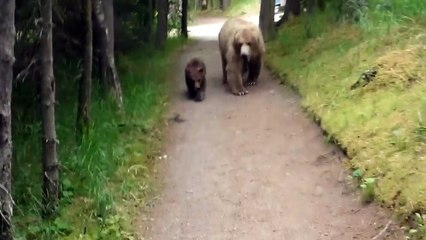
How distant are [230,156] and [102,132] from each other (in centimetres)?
170

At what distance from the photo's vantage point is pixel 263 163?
8828 millimetres

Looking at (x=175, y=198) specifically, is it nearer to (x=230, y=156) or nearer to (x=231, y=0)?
(x=230, y=156)

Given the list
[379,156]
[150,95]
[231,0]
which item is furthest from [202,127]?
[231,0]

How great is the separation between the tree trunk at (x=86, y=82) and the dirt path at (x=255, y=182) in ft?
3.74

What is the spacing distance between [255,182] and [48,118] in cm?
252

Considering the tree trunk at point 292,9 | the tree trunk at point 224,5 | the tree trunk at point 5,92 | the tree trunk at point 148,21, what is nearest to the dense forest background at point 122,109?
the tree trunk at point 5,92

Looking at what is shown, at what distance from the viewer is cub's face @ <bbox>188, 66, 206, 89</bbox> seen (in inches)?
496

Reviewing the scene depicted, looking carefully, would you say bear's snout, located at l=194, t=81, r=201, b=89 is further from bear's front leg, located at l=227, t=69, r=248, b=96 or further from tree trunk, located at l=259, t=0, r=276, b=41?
tree trunk, located at l=259, t=0, r=276, b=41

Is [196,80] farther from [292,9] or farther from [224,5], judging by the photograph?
[224,5]

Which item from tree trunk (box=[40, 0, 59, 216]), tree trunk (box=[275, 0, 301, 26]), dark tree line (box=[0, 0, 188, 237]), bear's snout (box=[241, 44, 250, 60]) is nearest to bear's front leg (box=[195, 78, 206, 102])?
bear's snout (box=[241, 44, 250, 60])

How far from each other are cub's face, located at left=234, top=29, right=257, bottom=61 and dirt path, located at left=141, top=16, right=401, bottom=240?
118 centimetres

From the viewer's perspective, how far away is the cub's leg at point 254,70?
13.1 meters

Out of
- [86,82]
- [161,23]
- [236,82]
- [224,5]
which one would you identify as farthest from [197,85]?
[224,5]

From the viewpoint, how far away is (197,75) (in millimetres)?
12609
